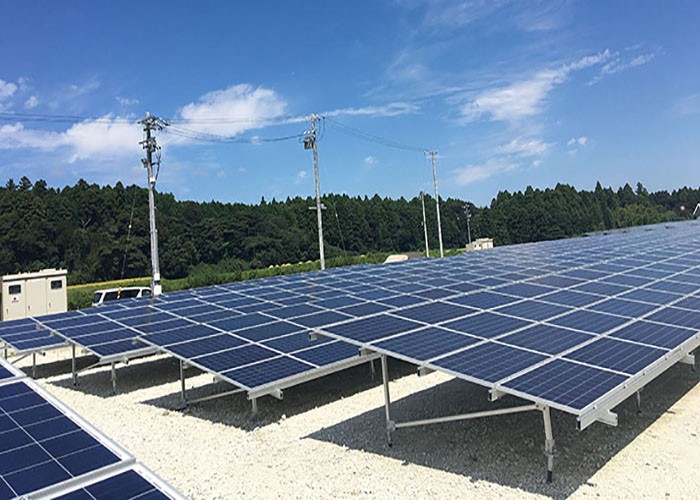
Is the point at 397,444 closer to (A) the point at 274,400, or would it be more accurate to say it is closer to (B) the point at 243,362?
(B) the point at 243,362


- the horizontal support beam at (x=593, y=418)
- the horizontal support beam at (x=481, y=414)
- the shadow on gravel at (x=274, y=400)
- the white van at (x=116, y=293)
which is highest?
the white van at (x=116, y=293)

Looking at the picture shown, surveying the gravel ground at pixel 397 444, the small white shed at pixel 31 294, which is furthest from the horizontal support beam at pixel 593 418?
the small white shed at pixel 31 294

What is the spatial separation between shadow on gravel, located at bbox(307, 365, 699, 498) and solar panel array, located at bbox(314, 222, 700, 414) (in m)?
1.76

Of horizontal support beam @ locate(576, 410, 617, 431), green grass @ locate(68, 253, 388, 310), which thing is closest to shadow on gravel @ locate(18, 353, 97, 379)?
green grass @ locate(68, 253, 388, 310)

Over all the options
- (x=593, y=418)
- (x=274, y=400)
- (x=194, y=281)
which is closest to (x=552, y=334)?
(x=593, y=418)

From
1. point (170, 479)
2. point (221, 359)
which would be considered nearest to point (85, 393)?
point (221, 359)

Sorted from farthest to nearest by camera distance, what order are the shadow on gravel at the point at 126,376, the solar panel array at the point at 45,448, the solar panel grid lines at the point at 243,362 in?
1. the shadow on gravel at the point at 126,376
2. the solar panel grid lines at the point at 243,362
3. the solar panel array at the point at 45,448

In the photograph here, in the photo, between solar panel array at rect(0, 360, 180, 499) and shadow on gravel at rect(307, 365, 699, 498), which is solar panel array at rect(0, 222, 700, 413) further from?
solar panel array at rect(0, 360, 180, 499)

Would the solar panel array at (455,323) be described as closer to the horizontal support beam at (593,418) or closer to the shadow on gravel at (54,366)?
the horizontal support beam at (593,418)

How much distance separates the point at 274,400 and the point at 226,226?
67.6 metres

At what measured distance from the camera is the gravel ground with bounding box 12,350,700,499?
25.4 ft

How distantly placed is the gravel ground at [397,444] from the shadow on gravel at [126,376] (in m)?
1.00

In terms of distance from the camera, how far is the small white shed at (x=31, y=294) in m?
26.0

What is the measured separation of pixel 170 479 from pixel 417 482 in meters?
4.41
